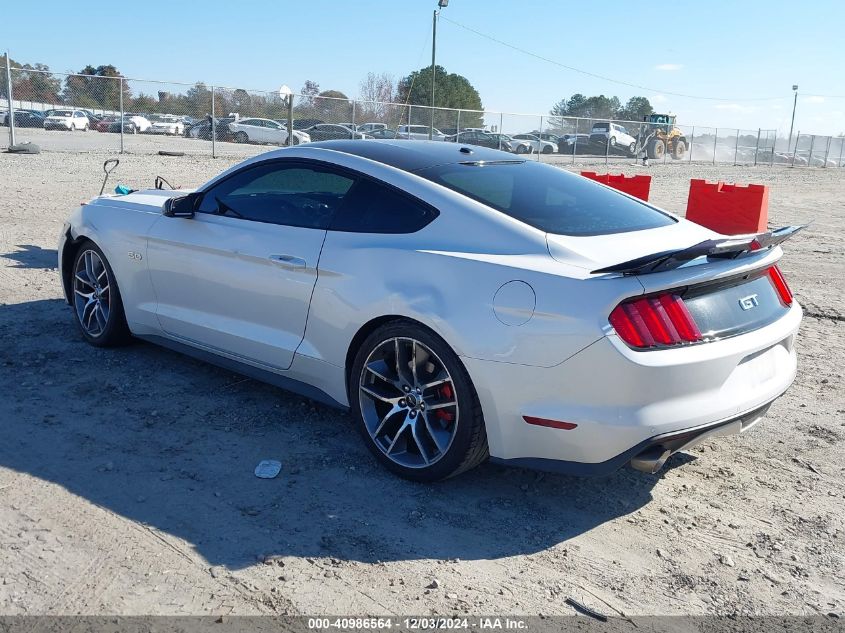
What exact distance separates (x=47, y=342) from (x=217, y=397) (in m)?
1.70

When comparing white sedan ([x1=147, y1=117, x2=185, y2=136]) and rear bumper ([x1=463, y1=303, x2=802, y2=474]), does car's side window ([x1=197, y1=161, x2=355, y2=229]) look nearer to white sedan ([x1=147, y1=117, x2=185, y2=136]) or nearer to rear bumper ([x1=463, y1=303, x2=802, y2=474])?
rear bumper ([x1=463, y1=303, x2=802, y2=474])

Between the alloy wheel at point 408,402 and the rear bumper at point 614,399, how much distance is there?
27 centimetres

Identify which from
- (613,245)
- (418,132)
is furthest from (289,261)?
(418,132)

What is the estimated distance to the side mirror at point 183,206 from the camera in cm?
502

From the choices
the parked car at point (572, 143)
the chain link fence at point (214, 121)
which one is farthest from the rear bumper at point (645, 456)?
the parked car at point (572, 143)

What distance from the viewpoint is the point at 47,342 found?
5863 mm

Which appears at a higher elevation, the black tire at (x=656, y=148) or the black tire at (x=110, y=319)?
the black tire at (x=656, y=148)

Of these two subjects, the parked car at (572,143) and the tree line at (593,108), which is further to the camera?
the tree line at (593,108)

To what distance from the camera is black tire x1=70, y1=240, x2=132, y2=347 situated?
5578mm

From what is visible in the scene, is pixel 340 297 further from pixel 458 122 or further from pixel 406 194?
pixel 458 122

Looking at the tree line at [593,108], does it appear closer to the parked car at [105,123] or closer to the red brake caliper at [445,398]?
the parked car at [105,123]

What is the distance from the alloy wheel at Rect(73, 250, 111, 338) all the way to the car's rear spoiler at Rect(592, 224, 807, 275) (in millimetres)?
3697

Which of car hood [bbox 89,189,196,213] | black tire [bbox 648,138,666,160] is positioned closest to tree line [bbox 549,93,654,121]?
black tire [bbox 648,138,666,160]

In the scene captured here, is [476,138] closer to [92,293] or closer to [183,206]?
[92,293]
